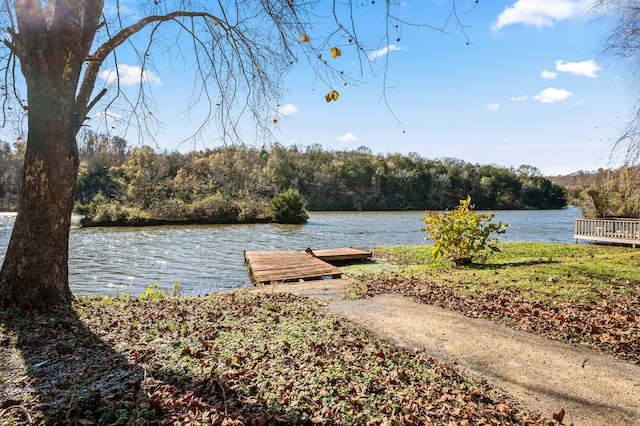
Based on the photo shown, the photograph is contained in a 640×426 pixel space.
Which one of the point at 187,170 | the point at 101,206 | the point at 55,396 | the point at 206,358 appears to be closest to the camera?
the point at 55,396

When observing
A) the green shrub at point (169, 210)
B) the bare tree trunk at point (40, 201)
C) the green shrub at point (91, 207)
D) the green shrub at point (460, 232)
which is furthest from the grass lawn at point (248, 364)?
the green shrub at point (91, 207)

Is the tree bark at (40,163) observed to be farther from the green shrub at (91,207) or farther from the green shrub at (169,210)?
the green shrub at (91,207)

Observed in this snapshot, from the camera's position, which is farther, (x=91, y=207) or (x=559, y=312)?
(x=91, y=207)

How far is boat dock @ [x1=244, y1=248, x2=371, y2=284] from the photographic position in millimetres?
9924

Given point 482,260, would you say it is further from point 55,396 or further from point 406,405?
point 55,396

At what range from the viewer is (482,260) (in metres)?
11.5

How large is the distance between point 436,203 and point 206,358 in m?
77.7

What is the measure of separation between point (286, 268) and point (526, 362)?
7.64m

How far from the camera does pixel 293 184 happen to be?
6388 cm

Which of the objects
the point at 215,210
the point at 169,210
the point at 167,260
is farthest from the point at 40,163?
the point at 215,210

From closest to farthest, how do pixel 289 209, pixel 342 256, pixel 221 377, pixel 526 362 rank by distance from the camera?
pixel 221 377 → pixel 526 362 → pixel 342 256 → pixel 289 209

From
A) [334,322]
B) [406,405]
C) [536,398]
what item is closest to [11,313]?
[334,322]

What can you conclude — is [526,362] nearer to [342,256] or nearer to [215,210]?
[342,256]

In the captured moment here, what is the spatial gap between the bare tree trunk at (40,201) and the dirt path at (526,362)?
4071 mm
